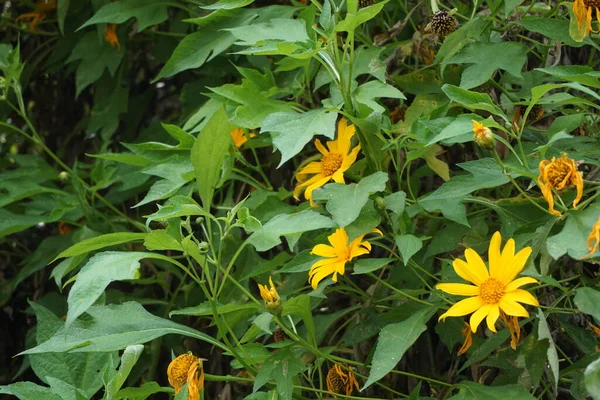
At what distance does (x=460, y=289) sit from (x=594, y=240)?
0.19 meters

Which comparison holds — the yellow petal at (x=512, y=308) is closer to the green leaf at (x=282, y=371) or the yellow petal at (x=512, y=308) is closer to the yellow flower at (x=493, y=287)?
the yellow flower at (x=493, y=287)

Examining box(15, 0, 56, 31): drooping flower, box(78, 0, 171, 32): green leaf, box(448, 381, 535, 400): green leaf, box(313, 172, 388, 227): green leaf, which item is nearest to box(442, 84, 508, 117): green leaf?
box(313, 172, 388, 227): green leaf

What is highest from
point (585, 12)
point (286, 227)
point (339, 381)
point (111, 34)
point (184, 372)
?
point (585, 12)

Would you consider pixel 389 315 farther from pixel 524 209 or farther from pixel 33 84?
pixel 33 84

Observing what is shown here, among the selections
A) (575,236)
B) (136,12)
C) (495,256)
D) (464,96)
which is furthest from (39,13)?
(575,236)

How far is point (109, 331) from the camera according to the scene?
45.3 inches

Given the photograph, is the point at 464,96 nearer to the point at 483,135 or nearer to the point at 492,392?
the point at 483,135

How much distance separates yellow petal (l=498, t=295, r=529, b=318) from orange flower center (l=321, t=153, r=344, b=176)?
35cm

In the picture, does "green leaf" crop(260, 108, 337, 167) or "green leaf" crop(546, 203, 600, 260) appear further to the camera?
"green leaf" crop(260, 108, 337, 167)

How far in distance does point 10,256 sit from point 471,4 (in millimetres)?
1305

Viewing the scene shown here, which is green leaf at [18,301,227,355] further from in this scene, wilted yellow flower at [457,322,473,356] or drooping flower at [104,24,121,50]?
drooping flower at [104,24,121,50]

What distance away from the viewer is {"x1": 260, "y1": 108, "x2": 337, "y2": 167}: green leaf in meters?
1.08

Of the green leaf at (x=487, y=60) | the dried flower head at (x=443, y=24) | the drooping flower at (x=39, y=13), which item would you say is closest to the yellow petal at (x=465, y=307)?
the green leaf at (x=487, y=60)

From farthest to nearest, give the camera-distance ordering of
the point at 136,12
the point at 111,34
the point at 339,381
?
the point at 111,34, the point at 136,12, the point at 339,381
